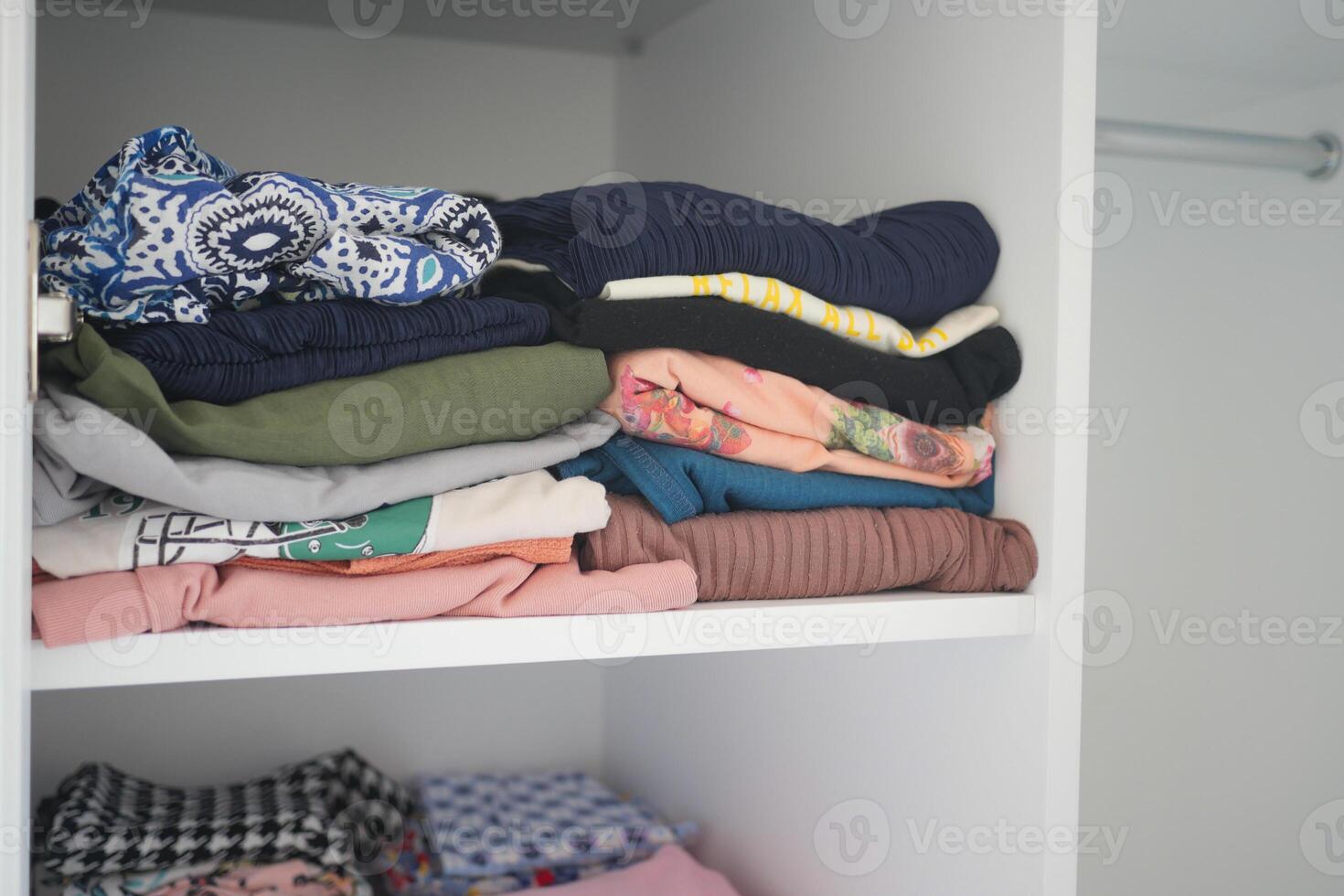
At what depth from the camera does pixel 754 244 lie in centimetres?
69

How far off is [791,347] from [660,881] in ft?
1.79

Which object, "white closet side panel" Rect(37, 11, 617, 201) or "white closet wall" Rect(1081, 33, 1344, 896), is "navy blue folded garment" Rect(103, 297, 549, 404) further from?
"white closet wall" Rect(1081, 33, 1344, 896)

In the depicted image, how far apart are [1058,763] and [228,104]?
3.22ft

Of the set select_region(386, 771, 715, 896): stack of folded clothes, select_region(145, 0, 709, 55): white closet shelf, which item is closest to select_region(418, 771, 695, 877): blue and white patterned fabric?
select_region(386, 771, 715, 896): stack of folded clothes

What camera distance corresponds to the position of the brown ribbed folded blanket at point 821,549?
67cm

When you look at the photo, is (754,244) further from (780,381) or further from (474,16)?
(474,16)

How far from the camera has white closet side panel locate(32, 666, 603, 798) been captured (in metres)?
1.09

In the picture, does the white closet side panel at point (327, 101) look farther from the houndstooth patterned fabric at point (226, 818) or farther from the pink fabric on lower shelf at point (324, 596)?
the pink fabric on lower shelf at point (324, 596)

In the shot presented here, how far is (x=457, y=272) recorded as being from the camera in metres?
0.60

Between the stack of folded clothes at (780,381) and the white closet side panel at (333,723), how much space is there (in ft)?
2.03

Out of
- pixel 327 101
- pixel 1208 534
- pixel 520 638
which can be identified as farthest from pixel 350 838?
pixel 1208 534

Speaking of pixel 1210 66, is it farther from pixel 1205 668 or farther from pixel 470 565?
pixel 470 565

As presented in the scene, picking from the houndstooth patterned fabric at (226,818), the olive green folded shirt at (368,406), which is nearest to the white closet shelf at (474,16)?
the olive green folded shirt at (368,406)

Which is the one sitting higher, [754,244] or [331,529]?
[754,244]
